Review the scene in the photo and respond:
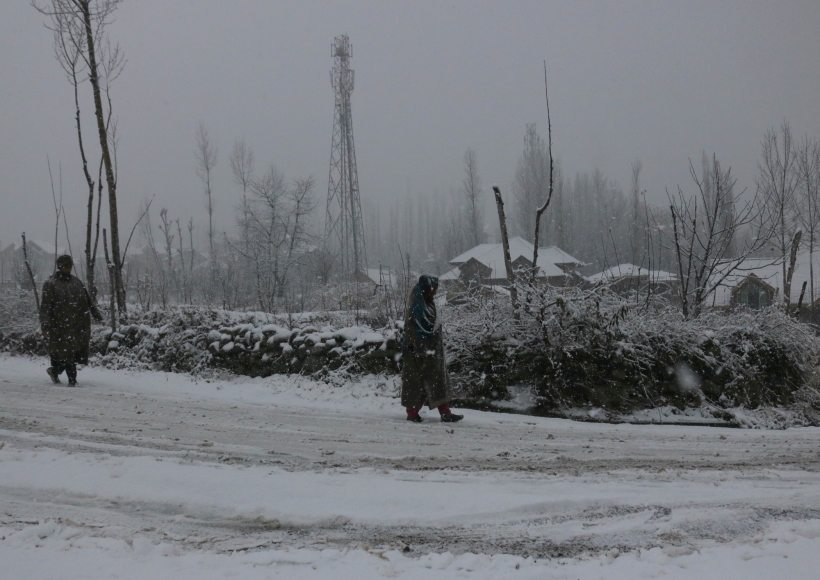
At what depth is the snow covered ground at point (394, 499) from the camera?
3037 mm

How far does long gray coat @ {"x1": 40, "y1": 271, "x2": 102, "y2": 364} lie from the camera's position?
28.6 ft

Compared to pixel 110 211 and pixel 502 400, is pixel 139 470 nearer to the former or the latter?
pixel 502 400

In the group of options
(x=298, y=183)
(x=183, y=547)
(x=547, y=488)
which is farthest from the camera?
(x=298, y=183)

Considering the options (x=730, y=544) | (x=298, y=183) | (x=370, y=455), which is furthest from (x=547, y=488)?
(x=298, y=183)

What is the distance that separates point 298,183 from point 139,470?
27973mm

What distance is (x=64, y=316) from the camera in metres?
8.78

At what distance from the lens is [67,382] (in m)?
9.15

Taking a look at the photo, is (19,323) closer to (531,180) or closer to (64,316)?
(64,316)

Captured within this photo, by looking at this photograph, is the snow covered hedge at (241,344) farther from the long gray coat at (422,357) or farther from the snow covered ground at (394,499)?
the snow covered ground at (394,499)

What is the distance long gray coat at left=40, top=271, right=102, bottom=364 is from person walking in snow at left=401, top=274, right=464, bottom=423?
18.3 ft

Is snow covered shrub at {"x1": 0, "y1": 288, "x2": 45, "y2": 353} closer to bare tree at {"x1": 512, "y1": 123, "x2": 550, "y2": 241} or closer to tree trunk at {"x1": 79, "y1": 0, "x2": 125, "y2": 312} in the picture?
tree trunk at {"x1": 79, "y1": 0, "x2": 125, "y2": 312}

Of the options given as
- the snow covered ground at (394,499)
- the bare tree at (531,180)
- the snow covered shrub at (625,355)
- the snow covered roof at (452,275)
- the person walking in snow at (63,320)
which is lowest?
the snow covered ground at (394,499)

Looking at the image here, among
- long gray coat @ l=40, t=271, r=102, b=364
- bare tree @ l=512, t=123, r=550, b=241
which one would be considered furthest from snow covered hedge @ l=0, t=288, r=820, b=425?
bare tree @ l=512, t=123, r=550, b=241

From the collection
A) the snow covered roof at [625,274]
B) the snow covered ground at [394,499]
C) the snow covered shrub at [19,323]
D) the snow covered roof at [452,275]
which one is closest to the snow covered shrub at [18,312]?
the snow covered shrub at [19,323]
